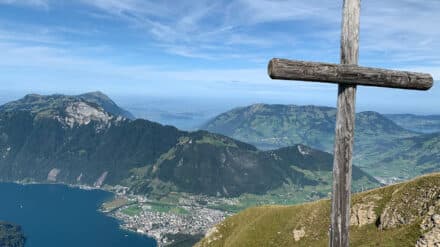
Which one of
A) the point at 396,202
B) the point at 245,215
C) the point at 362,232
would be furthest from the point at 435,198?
the point at 245,215

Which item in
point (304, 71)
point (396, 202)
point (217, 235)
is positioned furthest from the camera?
point (217, 235)

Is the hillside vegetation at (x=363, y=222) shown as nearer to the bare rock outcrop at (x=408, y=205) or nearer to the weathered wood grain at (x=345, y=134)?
the bare rock outcrop at (x=408, y=205)

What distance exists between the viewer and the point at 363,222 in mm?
78625

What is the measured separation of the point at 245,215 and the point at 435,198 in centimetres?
6114

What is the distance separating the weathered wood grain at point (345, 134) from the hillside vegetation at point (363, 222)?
48.7 metres

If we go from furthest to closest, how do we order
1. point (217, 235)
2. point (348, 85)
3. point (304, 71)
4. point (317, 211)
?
point (217, 235), point (317, 211), point (348, 85), point (304, 71)

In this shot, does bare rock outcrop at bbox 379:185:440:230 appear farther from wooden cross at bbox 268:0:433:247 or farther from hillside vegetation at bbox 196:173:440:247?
wooden cross at bbox 268:0:433:247

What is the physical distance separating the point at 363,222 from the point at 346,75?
2955 inches

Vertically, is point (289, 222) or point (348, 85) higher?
point (348, 85)

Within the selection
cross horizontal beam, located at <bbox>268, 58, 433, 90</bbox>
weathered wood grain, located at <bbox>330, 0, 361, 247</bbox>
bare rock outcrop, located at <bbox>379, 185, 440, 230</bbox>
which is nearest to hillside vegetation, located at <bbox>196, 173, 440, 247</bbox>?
bare rock outcrop, located at <bbox>379, 185, 440, 230</bbox>

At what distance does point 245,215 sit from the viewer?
11725cm

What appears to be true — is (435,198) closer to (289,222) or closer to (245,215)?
Answer: (289,222)

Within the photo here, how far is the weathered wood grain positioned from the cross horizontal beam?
327 mm

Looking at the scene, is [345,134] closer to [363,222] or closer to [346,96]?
[346,96]
